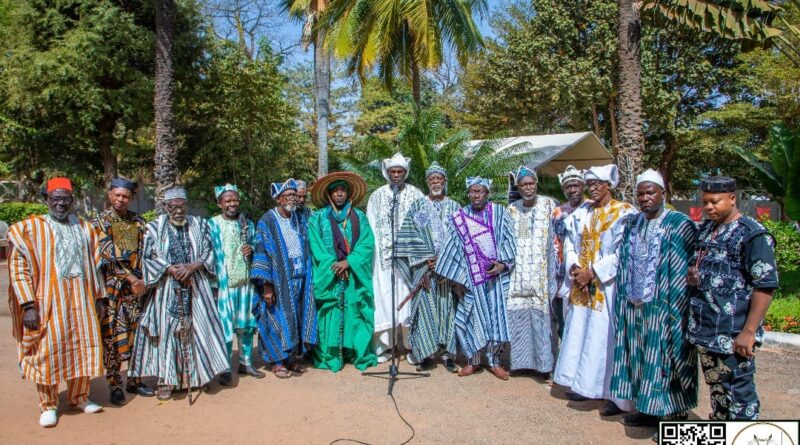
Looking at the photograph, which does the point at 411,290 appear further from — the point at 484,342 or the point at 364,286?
the point at 484,342

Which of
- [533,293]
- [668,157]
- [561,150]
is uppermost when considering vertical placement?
[668,157]

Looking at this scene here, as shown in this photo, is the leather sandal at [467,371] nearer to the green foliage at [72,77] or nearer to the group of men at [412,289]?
the group of men at [412,289]

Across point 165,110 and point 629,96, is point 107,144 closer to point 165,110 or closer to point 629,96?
point 165,110

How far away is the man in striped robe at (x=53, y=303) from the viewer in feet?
13.9

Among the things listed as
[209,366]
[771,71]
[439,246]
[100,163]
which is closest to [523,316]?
[439,246]

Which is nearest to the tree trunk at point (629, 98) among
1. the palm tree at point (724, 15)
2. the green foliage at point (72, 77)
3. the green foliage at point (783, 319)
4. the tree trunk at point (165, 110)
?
the palm tree at point (724, 15)

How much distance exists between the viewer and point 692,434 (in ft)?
10.6

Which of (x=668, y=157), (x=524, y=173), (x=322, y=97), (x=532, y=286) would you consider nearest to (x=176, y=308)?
(x=532, y=286)

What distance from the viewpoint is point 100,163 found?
16250 millimetres

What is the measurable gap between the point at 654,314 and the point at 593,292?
68 cm

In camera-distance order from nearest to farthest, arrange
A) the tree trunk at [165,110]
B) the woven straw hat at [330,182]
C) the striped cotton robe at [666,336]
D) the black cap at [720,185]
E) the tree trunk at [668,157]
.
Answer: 1. the black cap at [720,185]
2. the striped cotton robe at [666,336]
3. the woven straw hat at [330,182]
4. the tree trunk at [165,110]
5. the tree trunk at [668,157]

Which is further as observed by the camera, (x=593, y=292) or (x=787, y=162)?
(x=787, y=162)

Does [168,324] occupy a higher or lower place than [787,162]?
lower

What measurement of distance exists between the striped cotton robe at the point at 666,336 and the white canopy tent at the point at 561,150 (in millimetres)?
8286
